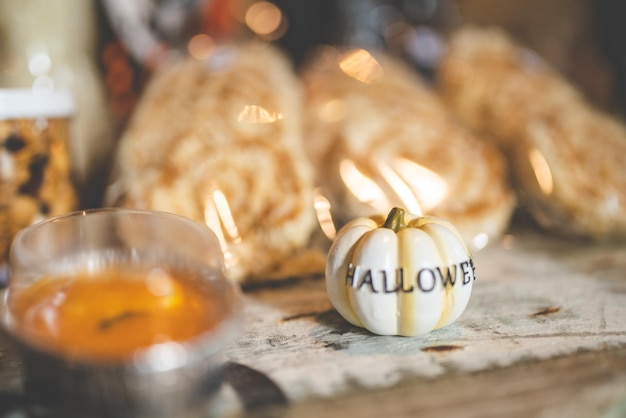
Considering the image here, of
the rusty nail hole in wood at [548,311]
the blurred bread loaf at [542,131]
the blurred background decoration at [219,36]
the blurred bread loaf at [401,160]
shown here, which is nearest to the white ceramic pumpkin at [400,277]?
the rusty nail hole in wood at [548,311]

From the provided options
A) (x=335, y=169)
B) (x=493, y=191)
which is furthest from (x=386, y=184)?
(x=493, y=191)

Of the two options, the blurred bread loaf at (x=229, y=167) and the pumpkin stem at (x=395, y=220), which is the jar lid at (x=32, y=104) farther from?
the pumpkin stem at (x=395, y=220)

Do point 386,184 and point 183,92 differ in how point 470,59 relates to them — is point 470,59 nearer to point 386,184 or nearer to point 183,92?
point 386,184

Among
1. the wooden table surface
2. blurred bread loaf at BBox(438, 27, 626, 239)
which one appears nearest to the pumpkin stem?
the wooden table surface

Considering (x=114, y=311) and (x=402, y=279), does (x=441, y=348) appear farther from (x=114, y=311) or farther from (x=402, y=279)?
(x=114, y=311)

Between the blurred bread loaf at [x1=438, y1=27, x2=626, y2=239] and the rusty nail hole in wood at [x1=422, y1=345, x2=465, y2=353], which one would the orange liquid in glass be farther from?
the blurred bread loaf at [x1=438, y1=27, x2=626, y2=239]

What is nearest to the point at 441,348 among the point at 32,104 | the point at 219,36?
the point at 32,104
